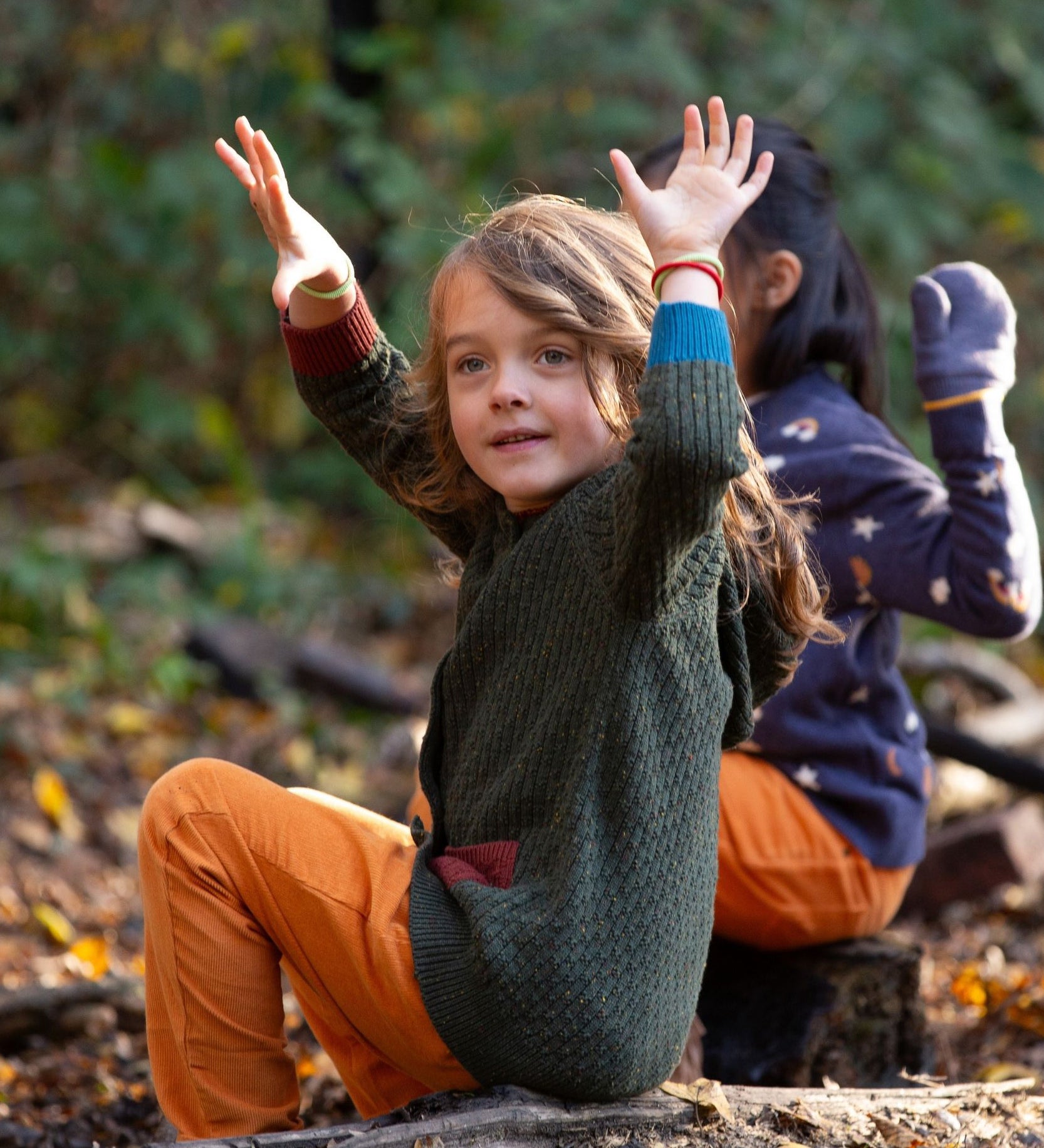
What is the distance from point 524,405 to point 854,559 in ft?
2.71

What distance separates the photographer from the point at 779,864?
7.41ft

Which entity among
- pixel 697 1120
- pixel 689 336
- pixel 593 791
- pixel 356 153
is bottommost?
pixel 697 1120

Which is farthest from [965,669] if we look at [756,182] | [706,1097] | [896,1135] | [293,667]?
[756,182]

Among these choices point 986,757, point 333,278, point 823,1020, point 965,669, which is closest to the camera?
point 333,278

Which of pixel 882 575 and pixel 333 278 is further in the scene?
pixel 882 575

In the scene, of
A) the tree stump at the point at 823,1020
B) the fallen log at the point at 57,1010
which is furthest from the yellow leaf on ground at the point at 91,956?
the tree stump at the point at 823,1020

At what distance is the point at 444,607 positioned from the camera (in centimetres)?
547

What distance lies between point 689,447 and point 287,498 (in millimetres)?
5281

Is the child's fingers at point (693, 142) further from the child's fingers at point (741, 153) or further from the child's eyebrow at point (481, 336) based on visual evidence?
the child's eyebrow at point (481, 336)

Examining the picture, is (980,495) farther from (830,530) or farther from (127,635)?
(127,635)

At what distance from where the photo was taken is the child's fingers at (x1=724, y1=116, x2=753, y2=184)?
1531mm

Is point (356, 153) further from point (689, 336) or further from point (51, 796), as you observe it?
point (689, 336)

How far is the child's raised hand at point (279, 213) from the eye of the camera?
182cm

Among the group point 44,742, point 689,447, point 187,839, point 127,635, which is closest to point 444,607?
point 127,635
